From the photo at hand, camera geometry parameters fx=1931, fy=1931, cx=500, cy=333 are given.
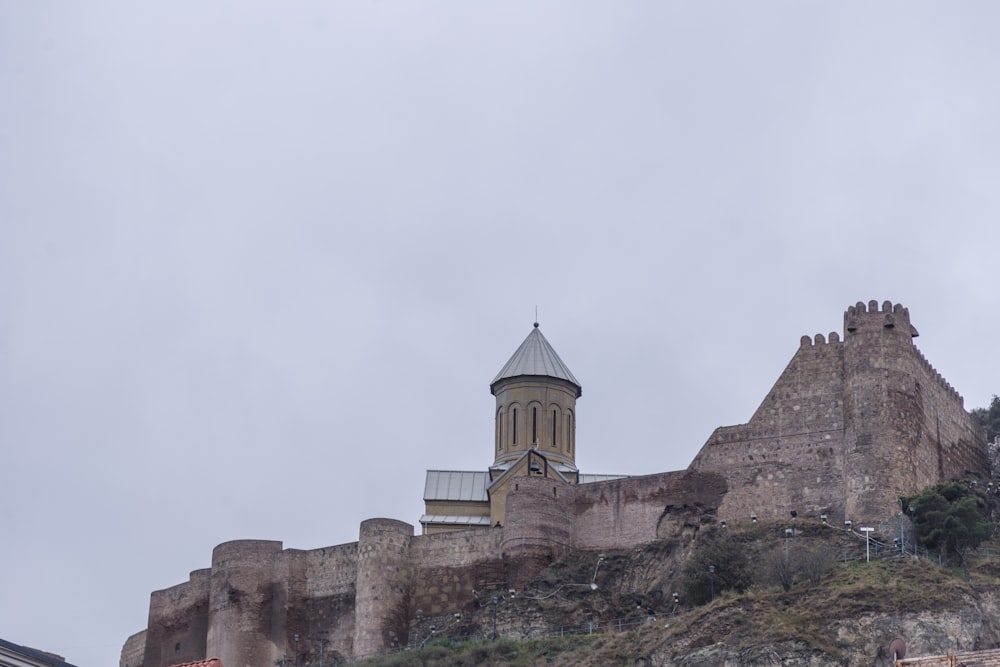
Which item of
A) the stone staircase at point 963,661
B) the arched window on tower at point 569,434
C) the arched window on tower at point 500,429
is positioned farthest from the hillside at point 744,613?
the arched window on tower at point 500,429

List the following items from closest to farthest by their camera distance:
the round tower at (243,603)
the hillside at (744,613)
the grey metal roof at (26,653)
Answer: the grey metal roof at (26,653)
the hillside at (744,613)
the round tower at (243,603)

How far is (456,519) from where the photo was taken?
70.1 meters

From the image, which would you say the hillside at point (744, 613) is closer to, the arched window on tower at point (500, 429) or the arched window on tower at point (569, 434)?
the arched window on tower at point (569, 434)

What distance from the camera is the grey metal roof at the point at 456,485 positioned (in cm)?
7138

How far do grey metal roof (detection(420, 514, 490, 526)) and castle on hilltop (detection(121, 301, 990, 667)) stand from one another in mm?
5838

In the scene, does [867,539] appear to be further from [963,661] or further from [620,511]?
[963,661]

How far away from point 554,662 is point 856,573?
844 cm

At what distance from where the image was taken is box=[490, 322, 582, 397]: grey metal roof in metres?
73.0

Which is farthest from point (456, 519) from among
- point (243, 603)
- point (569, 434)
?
point (243, 603)

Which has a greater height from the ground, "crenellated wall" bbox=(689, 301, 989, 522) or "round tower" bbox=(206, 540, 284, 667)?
"crenellated wall" bbox=(689, 301, 989, 522)

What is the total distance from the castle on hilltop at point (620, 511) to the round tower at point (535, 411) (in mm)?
8908

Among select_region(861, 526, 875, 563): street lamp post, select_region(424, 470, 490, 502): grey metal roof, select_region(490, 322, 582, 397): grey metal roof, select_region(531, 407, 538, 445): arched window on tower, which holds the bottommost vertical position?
select_region(861, 526, 875, 563): street lamp post

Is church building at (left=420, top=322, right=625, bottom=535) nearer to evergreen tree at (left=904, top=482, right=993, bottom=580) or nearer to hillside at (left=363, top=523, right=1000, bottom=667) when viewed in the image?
hillside at (left=363, top=523, right=1000, bottom=667)

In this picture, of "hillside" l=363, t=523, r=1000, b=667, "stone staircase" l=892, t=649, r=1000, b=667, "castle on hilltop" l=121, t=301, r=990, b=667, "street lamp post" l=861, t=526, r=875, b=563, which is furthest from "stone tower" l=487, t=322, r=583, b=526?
"stone staircase" l=892, t=649, r=1000, b=667
